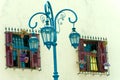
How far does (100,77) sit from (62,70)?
1500mm

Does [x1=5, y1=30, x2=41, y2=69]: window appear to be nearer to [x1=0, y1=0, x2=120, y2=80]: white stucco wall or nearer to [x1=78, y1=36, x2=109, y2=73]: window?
[x1=0, y1=0, x2=120, y2=80]: white stucco wall

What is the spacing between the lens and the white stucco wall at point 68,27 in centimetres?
1497

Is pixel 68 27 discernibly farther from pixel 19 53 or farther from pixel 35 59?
pixel 19 53

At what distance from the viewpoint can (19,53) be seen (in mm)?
15047

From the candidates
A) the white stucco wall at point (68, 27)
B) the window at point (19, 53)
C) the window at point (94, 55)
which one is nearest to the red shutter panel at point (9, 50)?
the window at point (19, 53)

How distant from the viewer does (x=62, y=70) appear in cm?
1589

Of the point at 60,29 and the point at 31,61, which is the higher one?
the point at 60,29

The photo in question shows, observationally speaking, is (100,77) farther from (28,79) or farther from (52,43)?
(52,43)

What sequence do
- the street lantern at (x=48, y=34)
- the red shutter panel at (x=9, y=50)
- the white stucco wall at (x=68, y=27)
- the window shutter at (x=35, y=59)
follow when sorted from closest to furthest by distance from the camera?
1. the street lantern at (x=48, y=34)
2. the red shutter panel at (x=9, y=50)
3. the white stucco wall at (x=68, y=27)
4. the window shutter at (x=35, y=59)

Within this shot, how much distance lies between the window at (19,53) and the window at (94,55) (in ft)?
6.11

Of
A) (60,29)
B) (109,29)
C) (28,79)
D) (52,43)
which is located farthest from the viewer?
(109,29)

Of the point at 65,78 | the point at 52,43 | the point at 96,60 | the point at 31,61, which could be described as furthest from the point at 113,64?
the point at 52,43

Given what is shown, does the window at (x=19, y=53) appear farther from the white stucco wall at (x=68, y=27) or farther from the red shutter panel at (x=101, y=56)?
the red shutter panel at (x=101, y=56)

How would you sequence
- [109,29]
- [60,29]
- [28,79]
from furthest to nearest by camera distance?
[109,29]
[60,29]
[28,79]
